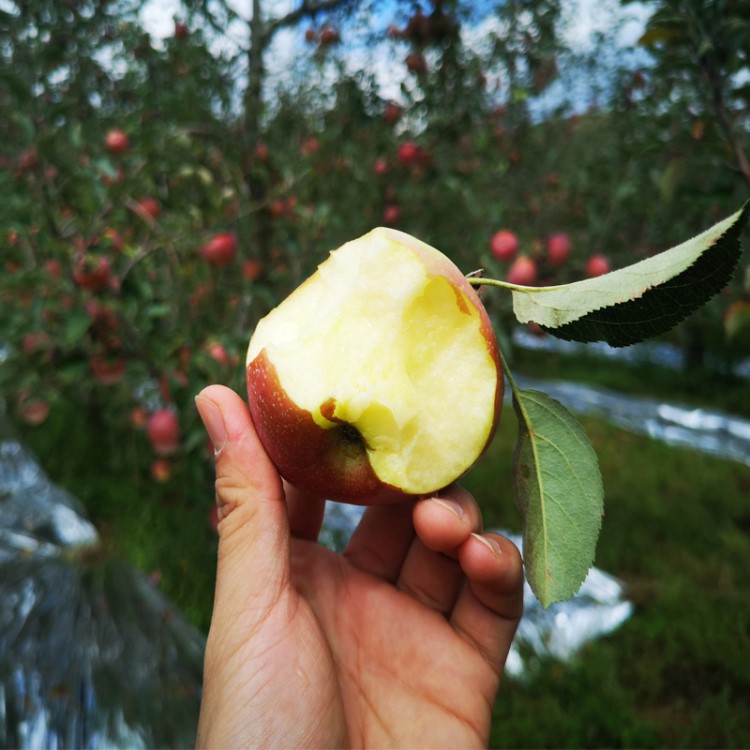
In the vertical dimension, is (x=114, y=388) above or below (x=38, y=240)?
below

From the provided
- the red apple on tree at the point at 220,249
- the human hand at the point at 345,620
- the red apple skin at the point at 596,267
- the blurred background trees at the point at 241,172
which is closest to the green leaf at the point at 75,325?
the blurred background trees at the point at 241,172

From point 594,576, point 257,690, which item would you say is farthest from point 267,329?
point 594,576

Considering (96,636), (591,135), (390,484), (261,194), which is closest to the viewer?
(390,484)

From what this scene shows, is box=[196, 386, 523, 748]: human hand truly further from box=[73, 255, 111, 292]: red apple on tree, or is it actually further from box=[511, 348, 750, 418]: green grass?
box=[511, 348, 750, 418]: green grass

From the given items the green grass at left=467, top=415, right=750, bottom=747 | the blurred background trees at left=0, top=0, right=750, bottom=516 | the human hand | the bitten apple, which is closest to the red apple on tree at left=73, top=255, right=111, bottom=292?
the blurred background trees at left=0, top=0, right=750, bottom=516

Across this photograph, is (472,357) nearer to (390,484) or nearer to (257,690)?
(390,484)

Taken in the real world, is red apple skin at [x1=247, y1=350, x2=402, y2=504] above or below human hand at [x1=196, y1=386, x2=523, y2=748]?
above

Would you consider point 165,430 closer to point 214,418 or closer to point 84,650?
point 84,650
